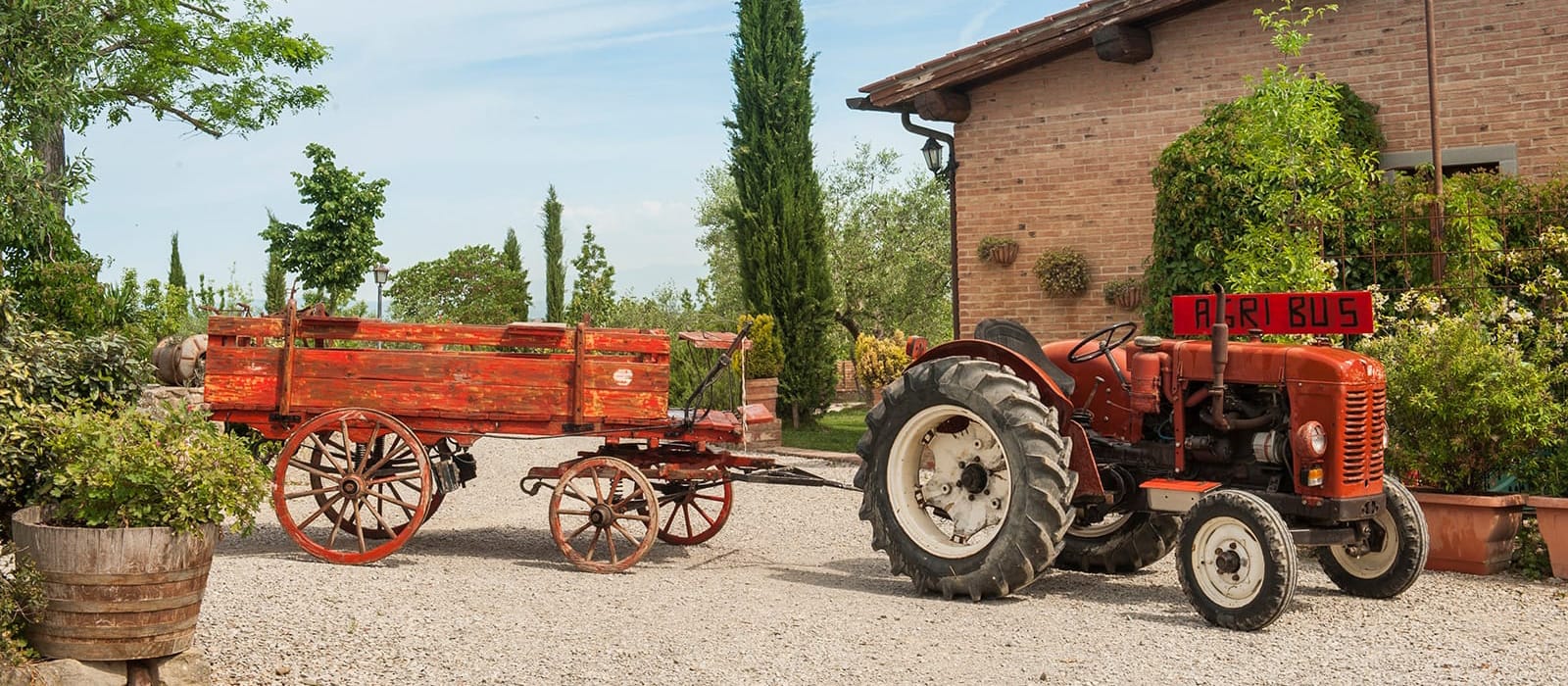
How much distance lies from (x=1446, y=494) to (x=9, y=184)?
13.5 meters

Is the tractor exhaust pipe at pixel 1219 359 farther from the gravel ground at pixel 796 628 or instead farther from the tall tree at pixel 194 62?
the tall tree at pixel 194 62

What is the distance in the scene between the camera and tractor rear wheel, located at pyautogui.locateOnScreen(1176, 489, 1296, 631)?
5.41 m

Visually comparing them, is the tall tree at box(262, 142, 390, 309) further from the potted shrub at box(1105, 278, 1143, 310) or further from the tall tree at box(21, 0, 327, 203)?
the potted shrub at box(1105, 278, 1143, 310)

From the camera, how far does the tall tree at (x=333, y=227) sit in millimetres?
23406

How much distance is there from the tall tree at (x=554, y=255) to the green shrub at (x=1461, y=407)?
2970cm

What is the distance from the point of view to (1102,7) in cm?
1204

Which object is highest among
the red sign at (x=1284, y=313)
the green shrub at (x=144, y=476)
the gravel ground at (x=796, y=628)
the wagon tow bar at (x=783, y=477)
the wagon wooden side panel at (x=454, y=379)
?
the red sign at (x=1284, y=313)

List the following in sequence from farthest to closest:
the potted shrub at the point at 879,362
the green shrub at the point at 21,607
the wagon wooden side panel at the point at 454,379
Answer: the potted shrub at the point at 879,362 → the wagon wooden side panel at the point at 454,379 → the green shrub at the point at 21,607

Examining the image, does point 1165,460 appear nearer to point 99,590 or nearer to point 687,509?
point 687,509

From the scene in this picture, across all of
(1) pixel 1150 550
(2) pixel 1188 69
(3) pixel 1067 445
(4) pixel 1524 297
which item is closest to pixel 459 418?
(3) pixel 1067 445

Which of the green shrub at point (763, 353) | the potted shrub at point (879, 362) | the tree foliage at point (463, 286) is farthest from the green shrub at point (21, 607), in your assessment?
the tree foliage at point (463, 286)

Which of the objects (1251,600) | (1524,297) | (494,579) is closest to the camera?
(1251,600)

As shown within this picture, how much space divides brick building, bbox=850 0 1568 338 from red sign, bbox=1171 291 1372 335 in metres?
5.35

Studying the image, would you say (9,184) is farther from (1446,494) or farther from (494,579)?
(1446,494)
